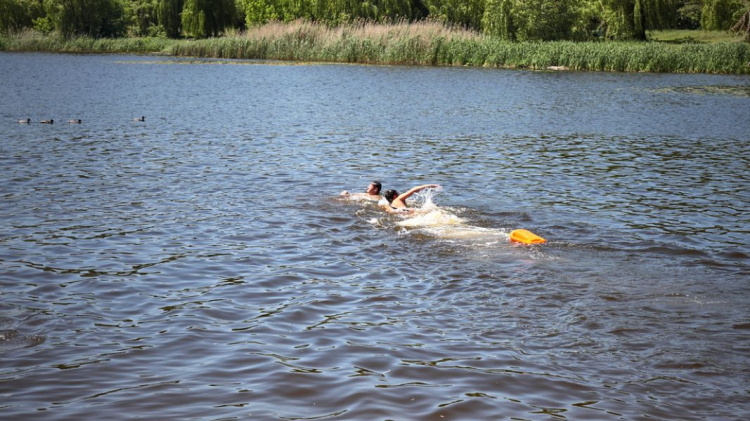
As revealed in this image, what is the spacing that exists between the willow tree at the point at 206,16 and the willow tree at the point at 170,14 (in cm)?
259

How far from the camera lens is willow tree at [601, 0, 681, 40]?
6153 centimetres

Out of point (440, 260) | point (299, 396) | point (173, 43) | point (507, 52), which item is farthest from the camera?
point (173, 43)

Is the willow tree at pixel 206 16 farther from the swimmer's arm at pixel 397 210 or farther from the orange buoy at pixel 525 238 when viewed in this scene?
the orange buoy at pixel 525 238

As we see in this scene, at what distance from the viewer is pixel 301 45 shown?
6425 centimetres

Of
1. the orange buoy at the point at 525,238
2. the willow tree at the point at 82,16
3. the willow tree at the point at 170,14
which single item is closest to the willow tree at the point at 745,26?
the orange buoy at the point at 525,238

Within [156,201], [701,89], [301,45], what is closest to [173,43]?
[301,45]

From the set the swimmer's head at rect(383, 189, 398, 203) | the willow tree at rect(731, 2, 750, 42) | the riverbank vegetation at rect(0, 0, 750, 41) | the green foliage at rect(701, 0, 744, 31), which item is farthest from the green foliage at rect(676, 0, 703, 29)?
the swimmer's head at rect(383, 189, 398, 203)

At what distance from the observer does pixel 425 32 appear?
60.3m

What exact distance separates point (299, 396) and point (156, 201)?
31.2 ft

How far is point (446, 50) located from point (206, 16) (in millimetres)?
28499

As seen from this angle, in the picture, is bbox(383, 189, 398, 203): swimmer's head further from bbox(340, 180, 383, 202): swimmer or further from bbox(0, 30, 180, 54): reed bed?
bbox(0, 30, 180, 54): reed bed

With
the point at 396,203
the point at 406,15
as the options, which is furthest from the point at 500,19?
the point at 396,203

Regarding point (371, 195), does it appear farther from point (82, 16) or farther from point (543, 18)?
point (82, 16)

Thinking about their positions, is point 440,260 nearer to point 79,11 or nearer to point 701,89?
point 701,89
